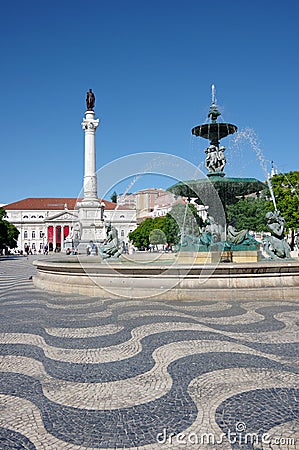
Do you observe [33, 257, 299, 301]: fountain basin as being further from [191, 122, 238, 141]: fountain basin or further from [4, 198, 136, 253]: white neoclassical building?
[4, 198, 136, 253]: white neoclassical building

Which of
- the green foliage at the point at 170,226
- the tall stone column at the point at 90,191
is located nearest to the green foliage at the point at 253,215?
the green foliage at the point at 170,226

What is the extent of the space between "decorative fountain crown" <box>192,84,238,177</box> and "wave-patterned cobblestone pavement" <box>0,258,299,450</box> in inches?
321

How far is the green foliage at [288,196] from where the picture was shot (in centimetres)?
3703

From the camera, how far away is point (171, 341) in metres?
5.89

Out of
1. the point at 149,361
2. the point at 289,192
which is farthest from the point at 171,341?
the point at 289,192

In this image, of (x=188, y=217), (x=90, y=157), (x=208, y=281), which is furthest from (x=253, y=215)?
(x=208, y=281)

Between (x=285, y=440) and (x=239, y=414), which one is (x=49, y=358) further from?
(x=285, y=440)

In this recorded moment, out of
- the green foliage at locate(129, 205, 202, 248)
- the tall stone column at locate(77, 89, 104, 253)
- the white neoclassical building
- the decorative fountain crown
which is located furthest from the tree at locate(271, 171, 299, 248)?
the white neoclassical building

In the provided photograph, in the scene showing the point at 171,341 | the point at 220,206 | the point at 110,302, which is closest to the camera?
the point at 171,341

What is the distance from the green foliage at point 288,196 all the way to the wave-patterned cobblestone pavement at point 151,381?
3135cm

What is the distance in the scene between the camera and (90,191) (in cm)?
5597

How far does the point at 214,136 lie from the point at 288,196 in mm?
25556

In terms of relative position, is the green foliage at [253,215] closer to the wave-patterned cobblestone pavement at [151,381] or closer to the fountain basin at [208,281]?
the fountain basin at [208,281]

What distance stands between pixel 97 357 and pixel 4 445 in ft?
7.29
